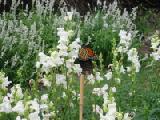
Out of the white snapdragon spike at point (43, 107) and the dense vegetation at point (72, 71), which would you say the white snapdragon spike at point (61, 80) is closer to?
the dense vegetation at point (72, 71)

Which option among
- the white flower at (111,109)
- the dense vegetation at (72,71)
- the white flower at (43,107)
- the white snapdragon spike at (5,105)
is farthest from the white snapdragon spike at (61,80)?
the white flower at (111,109)

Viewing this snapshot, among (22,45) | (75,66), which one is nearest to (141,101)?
(75,66)

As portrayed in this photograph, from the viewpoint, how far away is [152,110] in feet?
14.8

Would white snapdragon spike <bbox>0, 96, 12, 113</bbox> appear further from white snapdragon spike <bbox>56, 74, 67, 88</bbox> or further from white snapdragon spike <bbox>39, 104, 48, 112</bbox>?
white snapdragon spike <bbox>56, 74, 67, 88</bbox>

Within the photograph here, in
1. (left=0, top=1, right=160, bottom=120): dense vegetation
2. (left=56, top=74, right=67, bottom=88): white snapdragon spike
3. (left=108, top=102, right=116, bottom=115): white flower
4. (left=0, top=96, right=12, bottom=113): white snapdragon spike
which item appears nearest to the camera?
(left=108, top=102, right=116, bottom=115): white flower

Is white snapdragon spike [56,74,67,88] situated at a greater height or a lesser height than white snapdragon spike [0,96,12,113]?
greater

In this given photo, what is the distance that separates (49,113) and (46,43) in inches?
127

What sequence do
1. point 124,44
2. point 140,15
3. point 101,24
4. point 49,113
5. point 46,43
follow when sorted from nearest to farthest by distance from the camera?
1. point 49,113
2. point 124,44
3. point 46,43
4. point 101,24
5. point 140,15

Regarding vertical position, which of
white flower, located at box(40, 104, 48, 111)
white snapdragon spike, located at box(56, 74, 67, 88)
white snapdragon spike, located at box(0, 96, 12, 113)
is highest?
white snapdragon spike, located at box(56, 74, 67, 88)

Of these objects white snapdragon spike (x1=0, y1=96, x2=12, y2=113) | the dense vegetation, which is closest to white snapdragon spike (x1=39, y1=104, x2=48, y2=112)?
the dense vegetation

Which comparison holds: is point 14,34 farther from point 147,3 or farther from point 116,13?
point 147,3

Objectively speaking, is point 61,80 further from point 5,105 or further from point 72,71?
point 5,105

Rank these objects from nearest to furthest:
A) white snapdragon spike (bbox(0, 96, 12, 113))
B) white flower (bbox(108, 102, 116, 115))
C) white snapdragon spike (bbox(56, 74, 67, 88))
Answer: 1. white flower (bbox(108, 102, 116, 115))
2. white snapdragon spike (bbox(0, 96, 12, 113))
3. white snapdragon spike (bbox(56, 74, 67, 88))

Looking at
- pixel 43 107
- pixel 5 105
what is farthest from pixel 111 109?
pixel 5 105
